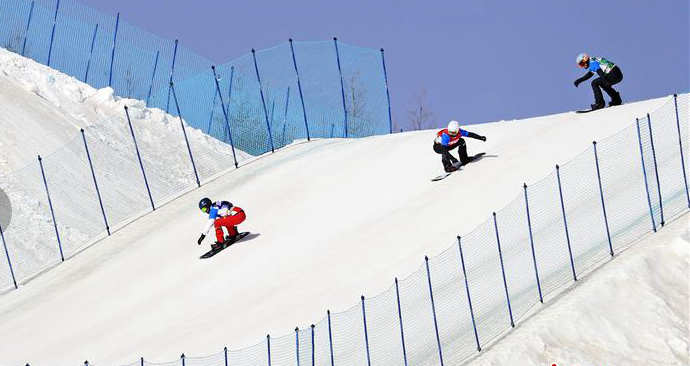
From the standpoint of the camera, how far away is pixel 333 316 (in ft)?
71.2

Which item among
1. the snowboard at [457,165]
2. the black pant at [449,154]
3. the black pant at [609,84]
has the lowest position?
the snowboard at [457,165]

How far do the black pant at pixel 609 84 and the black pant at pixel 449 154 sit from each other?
335 centimetres

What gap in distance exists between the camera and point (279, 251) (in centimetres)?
2730

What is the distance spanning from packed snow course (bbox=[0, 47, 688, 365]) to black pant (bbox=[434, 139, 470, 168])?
1.16ft

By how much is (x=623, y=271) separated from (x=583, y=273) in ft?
4.98

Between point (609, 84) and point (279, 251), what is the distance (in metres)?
8.22

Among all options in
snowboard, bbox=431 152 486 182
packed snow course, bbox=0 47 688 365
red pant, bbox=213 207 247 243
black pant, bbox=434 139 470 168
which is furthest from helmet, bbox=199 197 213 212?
black pant, bbox=434 139 470 168

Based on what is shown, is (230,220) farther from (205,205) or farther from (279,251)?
(279,251)

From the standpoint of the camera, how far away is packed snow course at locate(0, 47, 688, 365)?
59.8 ft

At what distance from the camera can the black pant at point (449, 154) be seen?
28.5 meters

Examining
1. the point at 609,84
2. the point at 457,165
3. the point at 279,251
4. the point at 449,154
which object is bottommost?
the point at 279,251

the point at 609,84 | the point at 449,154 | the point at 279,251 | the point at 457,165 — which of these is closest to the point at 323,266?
the point at 279,251

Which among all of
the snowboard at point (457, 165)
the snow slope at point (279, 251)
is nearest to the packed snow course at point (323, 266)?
the snow slope at point (279, 251)

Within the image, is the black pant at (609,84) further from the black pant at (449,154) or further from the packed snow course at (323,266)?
the black pant at (449,154)
